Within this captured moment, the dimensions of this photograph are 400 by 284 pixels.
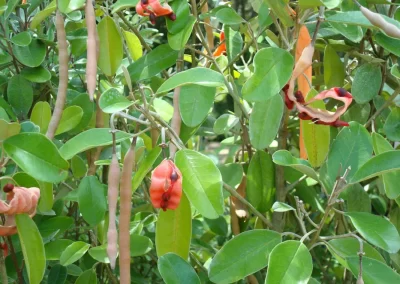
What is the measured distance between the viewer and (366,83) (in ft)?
3.15

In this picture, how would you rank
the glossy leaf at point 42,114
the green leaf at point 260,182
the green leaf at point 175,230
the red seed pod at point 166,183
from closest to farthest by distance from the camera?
the red seed pod at point 166,183
the green leaf at point 175,230
the glossy leaf at point 42,114
the green leaf at point 260,182

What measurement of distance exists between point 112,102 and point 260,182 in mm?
346

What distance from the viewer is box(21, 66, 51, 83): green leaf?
941 millimetres

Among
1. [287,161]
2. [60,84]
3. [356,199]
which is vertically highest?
[60,84]

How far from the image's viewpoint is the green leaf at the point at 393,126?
941mm

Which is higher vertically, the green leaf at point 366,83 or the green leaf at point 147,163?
the green leaf at point 147,163

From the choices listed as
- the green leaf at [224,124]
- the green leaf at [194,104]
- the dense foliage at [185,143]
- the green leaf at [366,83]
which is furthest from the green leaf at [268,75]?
the green leaf at [224,124]

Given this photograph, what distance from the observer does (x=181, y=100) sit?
2.74 ft

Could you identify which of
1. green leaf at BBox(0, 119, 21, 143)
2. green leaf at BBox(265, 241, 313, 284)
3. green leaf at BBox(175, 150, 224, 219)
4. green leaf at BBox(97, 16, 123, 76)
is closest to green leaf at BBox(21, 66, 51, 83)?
green leaf at BBox(97, 16, 123, 76)

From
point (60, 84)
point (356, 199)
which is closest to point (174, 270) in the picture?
point (60, 84)

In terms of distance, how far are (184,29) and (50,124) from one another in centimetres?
22

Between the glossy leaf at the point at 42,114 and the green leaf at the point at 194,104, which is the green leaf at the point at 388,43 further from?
the glossy leaf at the point at 42,114

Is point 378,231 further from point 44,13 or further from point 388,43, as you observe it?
point 44,13

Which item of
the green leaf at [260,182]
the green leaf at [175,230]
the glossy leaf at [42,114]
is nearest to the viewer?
the green leaf at [175,230]
